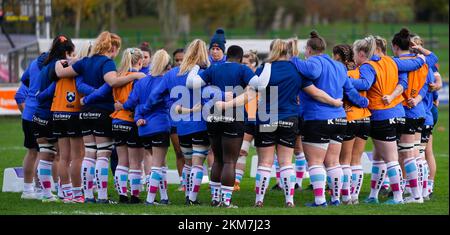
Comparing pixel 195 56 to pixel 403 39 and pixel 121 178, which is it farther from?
pixel 403 39

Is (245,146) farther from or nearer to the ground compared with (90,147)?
nearer to the ground

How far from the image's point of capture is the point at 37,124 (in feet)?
41.0

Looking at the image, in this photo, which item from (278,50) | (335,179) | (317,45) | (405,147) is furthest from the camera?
(405,147)

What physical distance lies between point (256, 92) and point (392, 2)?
49.9 m

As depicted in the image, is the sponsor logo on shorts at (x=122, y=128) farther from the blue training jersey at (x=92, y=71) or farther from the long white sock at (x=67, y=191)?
the long white sock at (x=67, y=191)

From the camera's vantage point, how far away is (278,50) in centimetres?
1125

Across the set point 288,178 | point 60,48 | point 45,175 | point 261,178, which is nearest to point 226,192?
point 261,178

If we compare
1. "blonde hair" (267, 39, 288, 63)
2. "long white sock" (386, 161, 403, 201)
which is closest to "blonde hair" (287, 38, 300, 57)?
"blonde hair" (267, 39, 288, 63)

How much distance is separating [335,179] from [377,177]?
1016 millimetres

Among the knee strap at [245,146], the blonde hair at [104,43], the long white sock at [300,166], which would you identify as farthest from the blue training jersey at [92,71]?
the long white sock at [300,166]

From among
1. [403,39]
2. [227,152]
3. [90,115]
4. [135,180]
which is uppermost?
[403,39]

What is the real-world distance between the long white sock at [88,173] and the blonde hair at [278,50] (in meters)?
2.64
